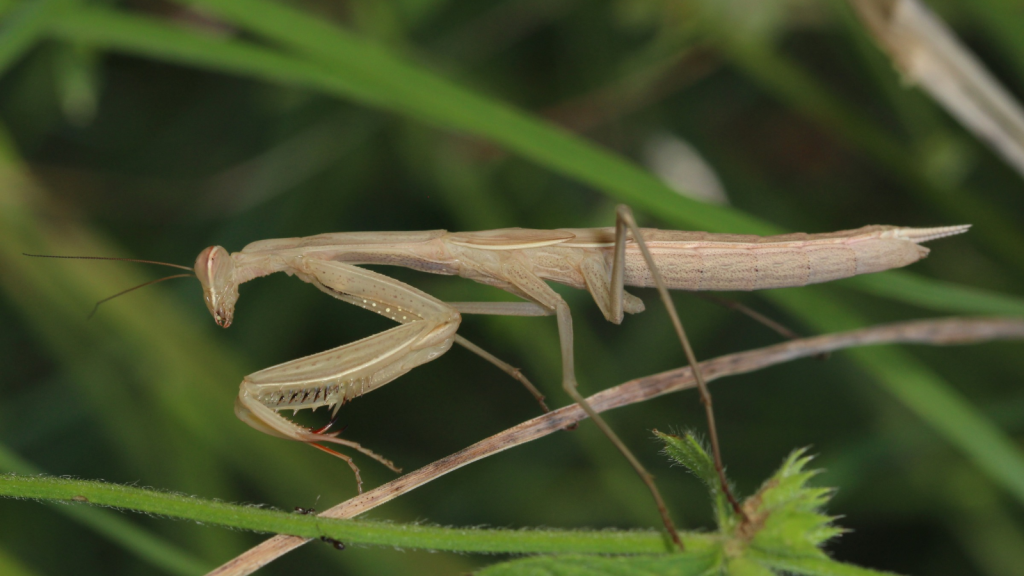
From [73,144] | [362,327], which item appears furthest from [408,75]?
[73,144]

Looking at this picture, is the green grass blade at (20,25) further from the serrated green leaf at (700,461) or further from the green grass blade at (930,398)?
the green grass blade at (930,398)

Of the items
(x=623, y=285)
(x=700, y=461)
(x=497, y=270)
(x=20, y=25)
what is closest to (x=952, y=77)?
(x=623, y=285)

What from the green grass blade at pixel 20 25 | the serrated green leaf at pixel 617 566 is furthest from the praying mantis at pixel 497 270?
the green grass blade at pixel 20 25

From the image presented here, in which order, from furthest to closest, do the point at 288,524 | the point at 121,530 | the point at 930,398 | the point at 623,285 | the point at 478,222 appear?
the point at 478,222 < the point at 930,398 < the point at 623,285 < the point at 121,530 < the point at 288,524

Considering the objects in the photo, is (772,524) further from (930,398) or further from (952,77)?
(952,77)

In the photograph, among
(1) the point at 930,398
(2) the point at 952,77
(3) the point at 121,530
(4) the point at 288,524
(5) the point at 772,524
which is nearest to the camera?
(4) the point at 288,524
